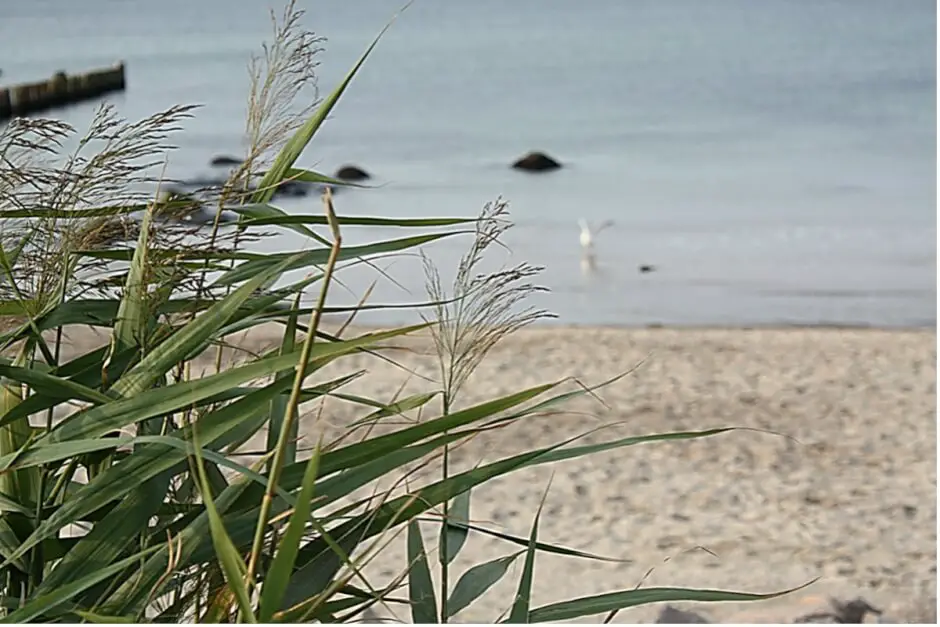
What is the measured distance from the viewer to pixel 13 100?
59.1 feet

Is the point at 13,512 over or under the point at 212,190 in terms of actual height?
under

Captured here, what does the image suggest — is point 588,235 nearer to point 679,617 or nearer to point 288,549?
point 679,617

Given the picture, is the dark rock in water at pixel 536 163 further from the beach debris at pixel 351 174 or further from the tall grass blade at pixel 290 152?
the tall grass blade at pixel 290 152

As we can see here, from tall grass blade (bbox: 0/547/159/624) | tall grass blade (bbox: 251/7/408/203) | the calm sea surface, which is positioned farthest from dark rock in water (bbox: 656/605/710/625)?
tall grass blade (bbox: 0/547/159/624)

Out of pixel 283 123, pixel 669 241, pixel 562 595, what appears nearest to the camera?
pixel 283 123

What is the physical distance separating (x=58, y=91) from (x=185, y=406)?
20.3m

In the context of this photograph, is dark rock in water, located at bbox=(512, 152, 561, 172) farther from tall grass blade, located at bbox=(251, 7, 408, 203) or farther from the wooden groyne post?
tall grass blade, located at bbox=(251, 7, 408, 203)

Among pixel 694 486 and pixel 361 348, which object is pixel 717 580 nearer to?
pixel 694 486

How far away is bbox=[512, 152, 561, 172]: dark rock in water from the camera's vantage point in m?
17.5

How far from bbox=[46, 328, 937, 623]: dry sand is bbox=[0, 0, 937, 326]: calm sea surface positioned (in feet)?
4.85

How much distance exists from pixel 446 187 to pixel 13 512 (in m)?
15.2

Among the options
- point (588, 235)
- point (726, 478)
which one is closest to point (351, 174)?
point (588, 235)

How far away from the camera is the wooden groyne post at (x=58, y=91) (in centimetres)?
1784

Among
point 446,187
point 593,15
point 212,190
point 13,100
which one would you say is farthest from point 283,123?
point 593,15
